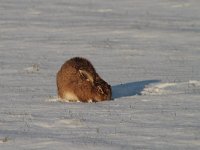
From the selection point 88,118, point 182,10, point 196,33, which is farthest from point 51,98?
point 182,10

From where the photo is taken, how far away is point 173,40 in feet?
64.4

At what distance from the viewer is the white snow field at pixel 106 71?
29.2 ft

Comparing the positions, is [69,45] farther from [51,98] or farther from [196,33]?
→ [51,98]

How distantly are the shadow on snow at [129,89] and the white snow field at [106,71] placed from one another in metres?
0.02

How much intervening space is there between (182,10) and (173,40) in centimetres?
542

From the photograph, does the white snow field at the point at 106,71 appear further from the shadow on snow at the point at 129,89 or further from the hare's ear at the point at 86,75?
the hare's ear at the point at 86,75

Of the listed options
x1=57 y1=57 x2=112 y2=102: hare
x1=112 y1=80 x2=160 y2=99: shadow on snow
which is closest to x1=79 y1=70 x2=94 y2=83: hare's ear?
x1=57 y1=57 x2=112 y2=102: hare

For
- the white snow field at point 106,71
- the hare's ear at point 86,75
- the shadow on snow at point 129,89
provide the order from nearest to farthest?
the white snow field at point 106,71, the hare's ear at point 86,75, the shadow on snow at point 129,89

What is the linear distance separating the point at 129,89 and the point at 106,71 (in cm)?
255

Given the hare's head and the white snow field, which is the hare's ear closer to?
the hare's head

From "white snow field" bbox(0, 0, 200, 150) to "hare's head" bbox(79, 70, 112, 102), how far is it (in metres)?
0.24

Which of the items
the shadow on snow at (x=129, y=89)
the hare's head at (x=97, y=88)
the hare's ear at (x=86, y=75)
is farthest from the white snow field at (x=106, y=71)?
the hare's ear at (x=86, y=75)

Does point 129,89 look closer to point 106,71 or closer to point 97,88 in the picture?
point 97,88

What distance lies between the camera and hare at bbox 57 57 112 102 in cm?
1177
